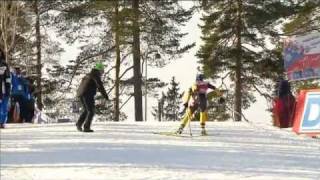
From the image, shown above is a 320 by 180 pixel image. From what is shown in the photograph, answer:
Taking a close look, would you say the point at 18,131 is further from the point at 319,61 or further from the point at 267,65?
the point at 267,65

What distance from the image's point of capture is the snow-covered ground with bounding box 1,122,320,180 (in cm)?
903

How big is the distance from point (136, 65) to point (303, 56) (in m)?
17.5

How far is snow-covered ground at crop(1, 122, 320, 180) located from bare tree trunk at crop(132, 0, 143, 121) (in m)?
18.2

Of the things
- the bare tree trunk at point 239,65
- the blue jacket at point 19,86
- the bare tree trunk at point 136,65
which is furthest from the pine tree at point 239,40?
the blue jacket at point 19,86

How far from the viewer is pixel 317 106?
51.1 ft

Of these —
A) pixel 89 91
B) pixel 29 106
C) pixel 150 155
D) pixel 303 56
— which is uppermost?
pixel 303 56

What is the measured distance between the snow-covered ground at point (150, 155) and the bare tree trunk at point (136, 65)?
18244 millimetres

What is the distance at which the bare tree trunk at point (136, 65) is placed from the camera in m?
33.8

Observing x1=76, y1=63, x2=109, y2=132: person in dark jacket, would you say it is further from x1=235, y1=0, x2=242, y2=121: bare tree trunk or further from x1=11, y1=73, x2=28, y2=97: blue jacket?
x1=235, y1=0, x2=242, y2=121: bare tree trunk

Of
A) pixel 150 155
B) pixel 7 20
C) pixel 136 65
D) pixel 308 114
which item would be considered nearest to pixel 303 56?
pixel 308 114

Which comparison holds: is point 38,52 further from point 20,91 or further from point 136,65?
point 20,91

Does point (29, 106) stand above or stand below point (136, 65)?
below

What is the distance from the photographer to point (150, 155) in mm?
10883

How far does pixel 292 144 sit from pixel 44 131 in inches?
220
